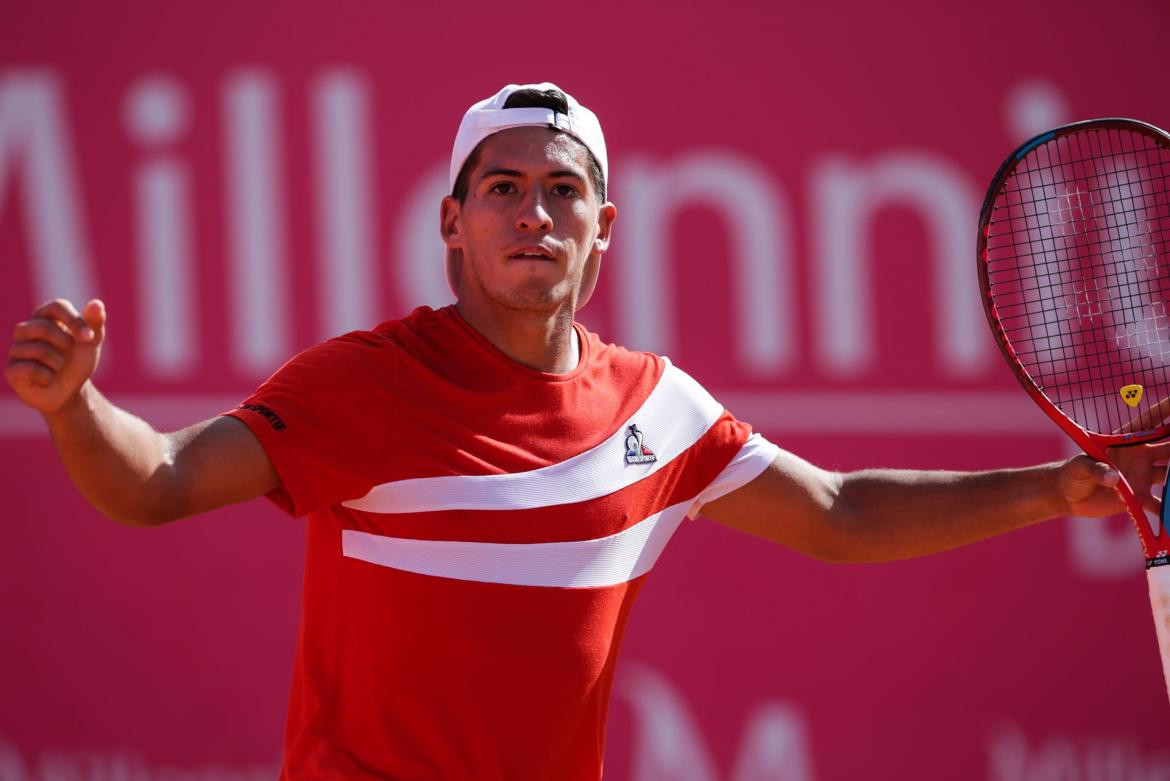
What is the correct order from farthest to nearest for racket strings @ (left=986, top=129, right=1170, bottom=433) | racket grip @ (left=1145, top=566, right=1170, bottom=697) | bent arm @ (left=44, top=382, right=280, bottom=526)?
racket strings @ (left=986, top=129, right=1170, bottom=433) → racket grip @ (left=1145, top=566, right=1170, bottom=697) → bent arm @ (left=44, top=382, right=280, bottom=526)

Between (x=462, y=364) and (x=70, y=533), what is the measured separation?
2.62 meters

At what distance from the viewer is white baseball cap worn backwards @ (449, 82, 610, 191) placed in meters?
3.04

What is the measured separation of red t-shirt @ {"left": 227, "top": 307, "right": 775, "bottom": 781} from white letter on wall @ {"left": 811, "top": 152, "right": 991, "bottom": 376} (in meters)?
2.50

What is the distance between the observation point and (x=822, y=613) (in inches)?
202

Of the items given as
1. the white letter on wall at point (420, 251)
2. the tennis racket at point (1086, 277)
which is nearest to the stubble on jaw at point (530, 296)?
the tennis racket at point (1086, 277)

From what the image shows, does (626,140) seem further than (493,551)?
Yes

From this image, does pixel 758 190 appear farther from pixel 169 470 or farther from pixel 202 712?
pixel 169 470

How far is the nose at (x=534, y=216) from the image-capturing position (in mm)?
2934

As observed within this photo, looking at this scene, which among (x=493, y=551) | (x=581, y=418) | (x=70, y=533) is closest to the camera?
(x=493, y=551)

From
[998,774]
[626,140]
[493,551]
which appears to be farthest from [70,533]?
[998,774]

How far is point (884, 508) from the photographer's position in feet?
10.7

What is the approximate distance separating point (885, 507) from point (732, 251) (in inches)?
82.8

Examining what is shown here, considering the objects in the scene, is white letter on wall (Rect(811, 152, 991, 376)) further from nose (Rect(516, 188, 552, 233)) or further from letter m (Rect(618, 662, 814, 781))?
nose (Rect(516, 188, 552, 233))

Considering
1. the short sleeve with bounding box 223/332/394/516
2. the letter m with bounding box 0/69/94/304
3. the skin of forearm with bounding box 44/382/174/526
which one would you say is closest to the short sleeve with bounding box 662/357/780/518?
the short sleeve with bounding box 223/332/394/516
